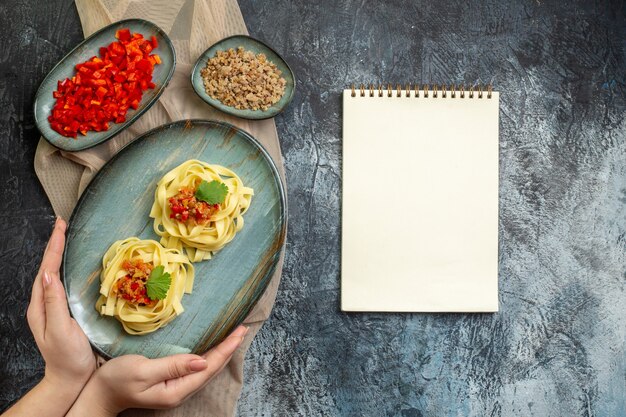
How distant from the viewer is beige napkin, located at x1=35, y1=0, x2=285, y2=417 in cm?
284

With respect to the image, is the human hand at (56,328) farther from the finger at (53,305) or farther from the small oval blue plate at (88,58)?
the small oval blue plate at (88,58)

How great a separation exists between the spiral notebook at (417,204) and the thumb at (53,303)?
1.24 m

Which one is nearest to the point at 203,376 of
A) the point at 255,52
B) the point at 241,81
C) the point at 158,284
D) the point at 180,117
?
the point at 158,284

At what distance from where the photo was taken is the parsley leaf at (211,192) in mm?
2602

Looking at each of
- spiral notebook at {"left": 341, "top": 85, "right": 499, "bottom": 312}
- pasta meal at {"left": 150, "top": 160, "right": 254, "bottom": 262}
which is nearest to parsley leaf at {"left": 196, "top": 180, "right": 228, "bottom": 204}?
pasta meal at {"left": 150, "top": 160, "right": 254, "bottom": 262}

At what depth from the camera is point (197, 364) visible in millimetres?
2473

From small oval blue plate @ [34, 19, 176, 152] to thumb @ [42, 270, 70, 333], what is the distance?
629mm

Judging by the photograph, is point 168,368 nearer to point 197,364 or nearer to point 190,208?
point 197,364

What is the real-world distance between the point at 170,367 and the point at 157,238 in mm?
595

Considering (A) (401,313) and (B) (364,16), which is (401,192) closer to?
(A) (401,313)

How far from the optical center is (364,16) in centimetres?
297

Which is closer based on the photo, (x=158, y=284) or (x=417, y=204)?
(x=158, y=284)

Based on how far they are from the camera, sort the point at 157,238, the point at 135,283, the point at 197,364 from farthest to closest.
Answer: the point at 157,238, the point at 135,283, the point at 197,364

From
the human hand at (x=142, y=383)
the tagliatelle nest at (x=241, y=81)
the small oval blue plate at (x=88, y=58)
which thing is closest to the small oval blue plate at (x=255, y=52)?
the tagliatelle nest at (x=241, y=81)
